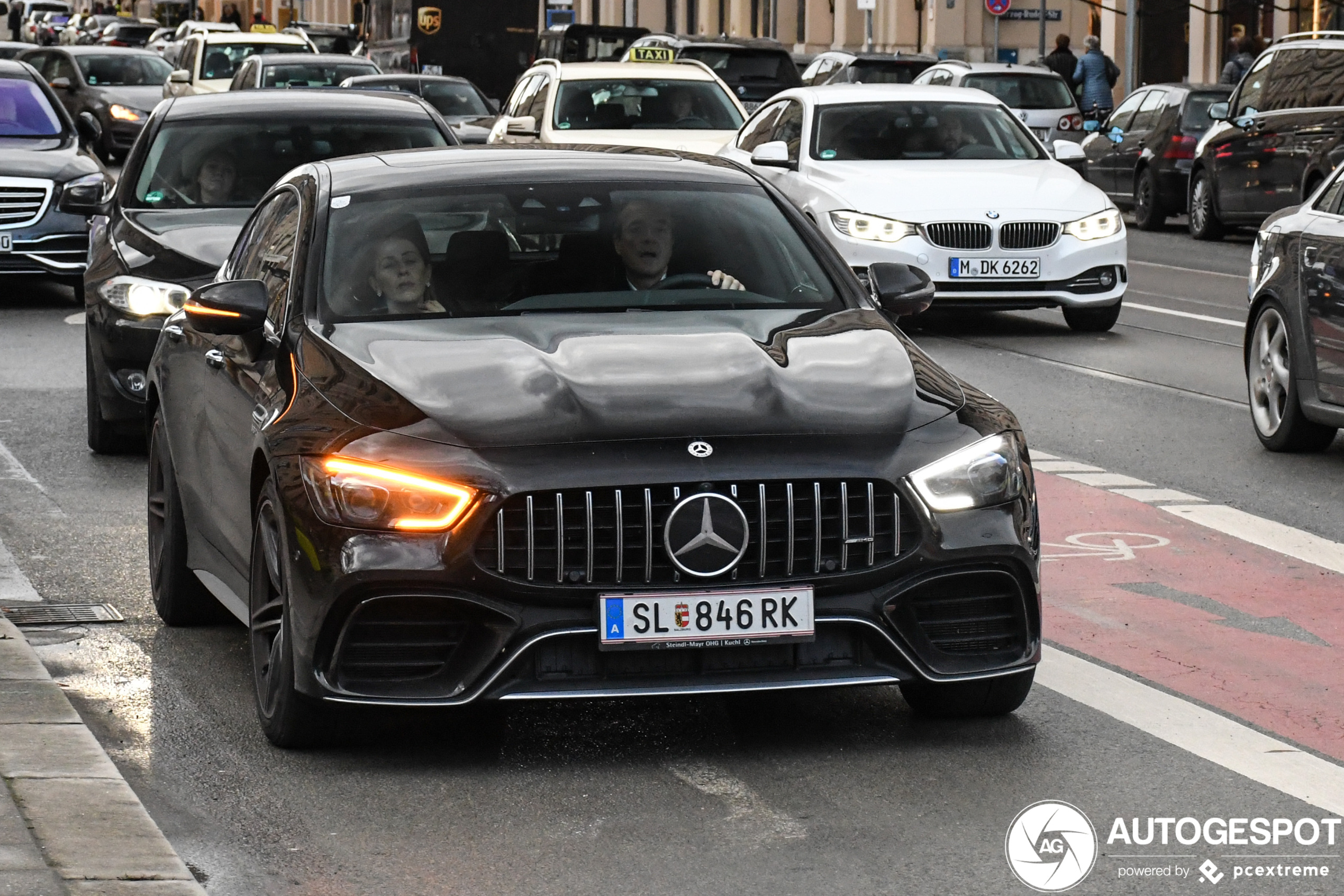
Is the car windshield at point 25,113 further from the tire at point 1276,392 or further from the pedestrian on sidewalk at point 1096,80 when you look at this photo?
the pedestrian on sidewalk at point 1096,80

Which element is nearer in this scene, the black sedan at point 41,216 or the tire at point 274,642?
the tire at point 274,642

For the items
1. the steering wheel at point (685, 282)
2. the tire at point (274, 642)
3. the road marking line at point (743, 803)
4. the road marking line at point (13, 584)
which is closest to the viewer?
the road marking line at point (743, 803)

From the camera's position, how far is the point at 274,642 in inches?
241

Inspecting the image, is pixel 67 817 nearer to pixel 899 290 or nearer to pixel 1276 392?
pixel 899 290

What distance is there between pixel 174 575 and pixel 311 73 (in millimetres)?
22758

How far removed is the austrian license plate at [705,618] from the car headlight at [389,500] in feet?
1.31

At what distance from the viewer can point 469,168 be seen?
718 cm

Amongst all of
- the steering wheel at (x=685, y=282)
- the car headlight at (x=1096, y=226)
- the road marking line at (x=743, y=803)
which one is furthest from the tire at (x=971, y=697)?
the car headlight at (x=1096, y=226)

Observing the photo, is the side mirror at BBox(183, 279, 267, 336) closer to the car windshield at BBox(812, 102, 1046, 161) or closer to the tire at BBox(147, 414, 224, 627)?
the tire at BBox(147, 414, 224, 627)

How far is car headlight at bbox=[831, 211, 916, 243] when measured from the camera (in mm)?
16234

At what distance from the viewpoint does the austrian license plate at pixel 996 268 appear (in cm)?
1625

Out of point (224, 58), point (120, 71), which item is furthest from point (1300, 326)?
point (120, 71)

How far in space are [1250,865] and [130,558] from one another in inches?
190

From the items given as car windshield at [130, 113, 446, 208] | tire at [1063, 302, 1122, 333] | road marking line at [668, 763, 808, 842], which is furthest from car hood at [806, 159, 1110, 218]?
road marking line at [668, 763, 808, 842]
